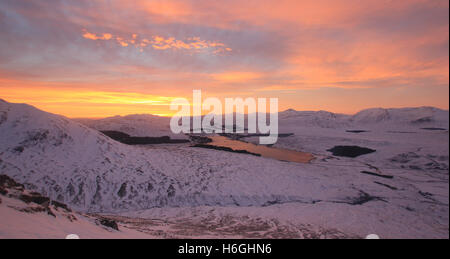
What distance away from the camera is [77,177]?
16594mm

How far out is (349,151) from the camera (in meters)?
41.9

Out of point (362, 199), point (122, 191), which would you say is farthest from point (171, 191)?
point (362, 199)

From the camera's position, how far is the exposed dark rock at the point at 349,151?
40156 mm

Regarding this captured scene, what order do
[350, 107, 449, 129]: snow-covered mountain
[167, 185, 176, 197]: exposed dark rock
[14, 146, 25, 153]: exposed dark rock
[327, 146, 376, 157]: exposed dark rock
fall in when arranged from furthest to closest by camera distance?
[350, 107, 449, 129]: snow-covered mountain, [327, 146, 376, 157]: exposed dark rock, [167, 185, 176, 197]: exposed dark rock, [14, 146, 25, 153]: exposed dark rock

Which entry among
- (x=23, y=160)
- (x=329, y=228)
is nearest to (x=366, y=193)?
(x=329, y=228)

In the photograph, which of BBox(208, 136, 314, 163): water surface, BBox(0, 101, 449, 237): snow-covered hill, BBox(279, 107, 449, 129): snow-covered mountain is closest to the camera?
BBox(0, 101, 449, 237): snow-covered hill

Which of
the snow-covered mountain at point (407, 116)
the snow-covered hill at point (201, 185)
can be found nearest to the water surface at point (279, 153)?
the snow-covered hill at point (201, 185)

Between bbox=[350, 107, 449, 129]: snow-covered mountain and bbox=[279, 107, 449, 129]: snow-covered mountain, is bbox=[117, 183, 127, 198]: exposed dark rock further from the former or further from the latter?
bbox=[350, 107, 449, 129]: snow-covered mountain

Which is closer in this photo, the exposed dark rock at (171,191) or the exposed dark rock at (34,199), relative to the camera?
the exposed dark rock at (34,199)

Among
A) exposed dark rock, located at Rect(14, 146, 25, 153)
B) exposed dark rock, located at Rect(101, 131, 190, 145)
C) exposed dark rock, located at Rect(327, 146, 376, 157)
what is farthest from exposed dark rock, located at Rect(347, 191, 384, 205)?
exposed dark rock, located at Rect(101, 131, 190, 145)

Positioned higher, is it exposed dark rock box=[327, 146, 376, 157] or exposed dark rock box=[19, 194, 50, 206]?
exposed dark rock box=[19, 194, 50, 206]

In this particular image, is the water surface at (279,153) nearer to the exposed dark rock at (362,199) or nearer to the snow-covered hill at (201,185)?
the snow-covered hill at (201,185)

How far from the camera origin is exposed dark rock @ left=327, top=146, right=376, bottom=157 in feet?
132

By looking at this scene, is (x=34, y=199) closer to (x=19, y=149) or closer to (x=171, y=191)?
(x=171, y=191)
